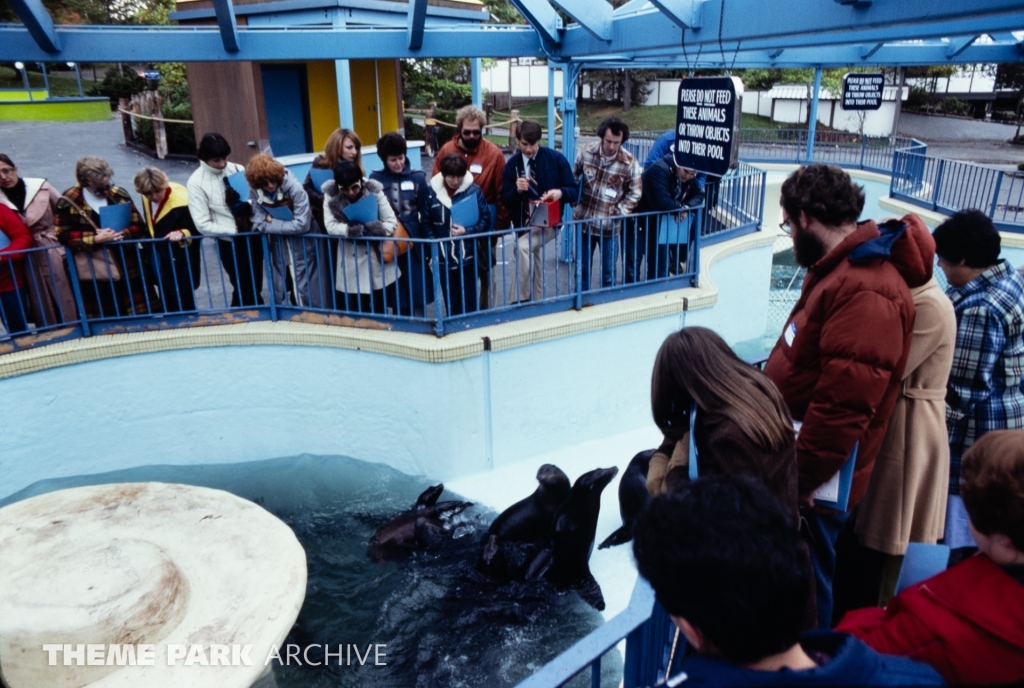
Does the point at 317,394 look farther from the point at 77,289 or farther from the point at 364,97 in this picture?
the point at 364,97

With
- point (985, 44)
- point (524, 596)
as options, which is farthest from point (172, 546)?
point (985, 44)

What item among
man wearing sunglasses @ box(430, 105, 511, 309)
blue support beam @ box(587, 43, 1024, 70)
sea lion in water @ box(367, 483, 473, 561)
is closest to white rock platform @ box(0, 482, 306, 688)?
sea lion in water @ box(367, 483, 473, 561)

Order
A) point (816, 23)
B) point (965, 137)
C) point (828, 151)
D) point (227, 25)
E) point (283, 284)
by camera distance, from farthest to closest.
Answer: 1. point (965, 137)
2. point (828, 151)
3. point (227, 25)
4. point (283, 284)
5. point (816, 23)

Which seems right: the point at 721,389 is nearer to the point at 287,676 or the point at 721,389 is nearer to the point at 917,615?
the point at 917,615

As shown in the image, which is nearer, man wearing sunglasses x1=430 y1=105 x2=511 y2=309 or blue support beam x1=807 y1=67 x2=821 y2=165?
man wearing sunglasses x1=430 y1=105 x2=511 y2=309

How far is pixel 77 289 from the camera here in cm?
555

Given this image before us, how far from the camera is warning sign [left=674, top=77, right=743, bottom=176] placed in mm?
4551

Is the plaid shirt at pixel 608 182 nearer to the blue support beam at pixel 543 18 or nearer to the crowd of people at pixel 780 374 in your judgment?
the crowd of people at pixel 780 374

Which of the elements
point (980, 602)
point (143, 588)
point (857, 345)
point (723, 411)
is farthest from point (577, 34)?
point (980, 602)

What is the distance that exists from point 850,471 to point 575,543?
2.64m

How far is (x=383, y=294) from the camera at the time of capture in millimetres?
5879

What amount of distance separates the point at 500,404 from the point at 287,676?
263 cm

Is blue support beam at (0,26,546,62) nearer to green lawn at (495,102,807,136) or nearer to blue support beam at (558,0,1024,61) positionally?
blue support beam at (558,0,1024,61)

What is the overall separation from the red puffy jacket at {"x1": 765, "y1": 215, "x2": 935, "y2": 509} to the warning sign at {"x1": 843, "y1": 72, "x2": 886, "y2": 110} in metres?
15.0
